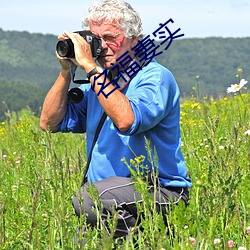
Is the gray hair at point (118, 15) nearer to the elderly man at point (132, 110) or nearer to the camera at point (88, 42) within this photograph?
the elderly man at point (132, 110)

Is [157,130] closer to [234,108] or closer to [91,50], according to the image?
[91,50]

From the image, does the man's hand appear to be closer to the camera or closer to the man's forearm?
the camera

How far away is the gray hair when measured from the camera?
11.3ft

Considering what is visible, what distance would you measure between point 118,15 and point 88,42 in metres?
0.23

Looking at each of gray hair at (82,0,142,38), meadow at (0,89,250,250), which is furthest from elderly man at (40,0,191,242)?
meadow at (0,89,250,250)

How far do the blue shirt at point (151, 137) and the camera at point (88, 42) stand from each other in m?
0.25

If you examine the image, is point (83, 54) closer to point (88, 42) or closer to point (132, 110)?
point (88, 42)

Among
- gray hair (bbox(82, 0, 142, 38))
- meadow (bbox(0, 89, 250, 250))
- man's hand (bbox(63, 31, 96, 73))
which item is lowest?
meadow (bbox(0, 89, 250, 250))

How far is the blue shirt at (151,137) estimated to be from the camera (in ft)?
10.8

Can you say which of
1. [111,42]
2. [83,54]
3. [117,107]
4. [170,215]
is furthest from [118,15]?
[170,215]

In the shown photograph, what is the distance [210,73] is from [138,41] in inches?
6630

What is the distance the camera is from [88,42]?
10.9 feet

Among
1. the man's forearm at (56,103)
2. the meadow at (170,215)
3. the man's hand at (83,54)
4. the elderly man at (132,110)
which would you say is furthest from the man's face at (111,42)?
the meadow at (170,215)

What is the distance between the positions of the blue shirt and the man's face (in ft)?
0.47
